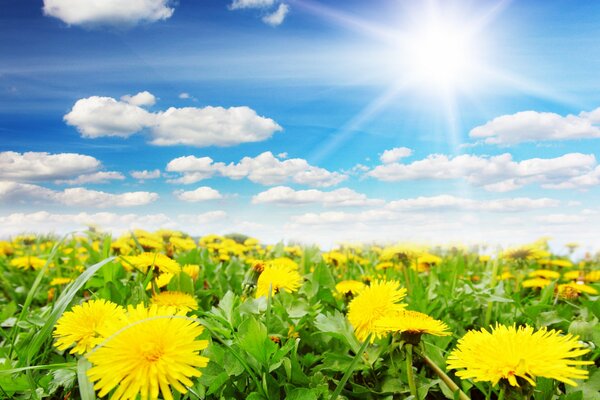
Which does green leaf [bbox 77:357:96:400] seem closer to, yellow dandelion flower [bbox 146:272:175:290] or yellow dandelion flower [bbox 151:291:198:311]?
yellow dandelion flower [bbox 151:291:198:311]

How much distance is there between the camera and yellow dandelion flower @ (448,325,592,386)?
39.0 inches

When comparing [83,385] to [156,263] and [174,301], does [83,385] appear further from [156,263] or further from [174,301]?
[156,263]

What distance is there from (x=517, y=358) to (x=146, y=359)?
765 mm

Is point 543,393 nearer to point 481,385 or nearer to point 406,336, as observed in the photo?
point 481,385

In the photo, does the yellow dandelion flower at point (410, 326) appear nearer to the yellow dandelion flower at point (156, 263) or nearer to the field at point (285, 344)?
the field at point (285, 344)

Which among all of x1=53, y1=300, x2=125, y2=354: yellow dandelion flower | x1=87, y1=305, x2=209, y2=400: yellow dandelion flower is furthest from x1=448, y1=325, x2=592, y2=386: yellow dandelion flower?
x1=53, y1=300, x2=125, y2=354: yellow dandelion flower

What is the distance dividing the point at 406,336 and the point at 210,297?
132 cm

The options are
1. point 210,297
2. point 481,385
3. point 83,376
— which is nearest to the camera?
point 83,376

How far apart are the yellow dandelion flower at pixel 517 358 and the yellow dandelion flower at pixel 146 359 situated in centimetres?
56

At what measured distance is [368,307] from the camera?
1.45 metres

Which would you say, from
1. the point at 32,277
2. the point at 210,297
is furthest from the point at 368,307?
the point at 32,277

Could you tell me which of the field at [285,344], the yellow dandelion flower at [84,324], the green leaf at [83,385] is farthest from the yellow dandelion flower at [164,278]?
the green leaf at [83,385]

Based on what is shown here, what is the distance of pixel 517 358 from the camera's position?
102 centimetres

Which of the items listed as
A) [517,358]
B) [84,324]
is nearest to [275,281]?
[84,324]
